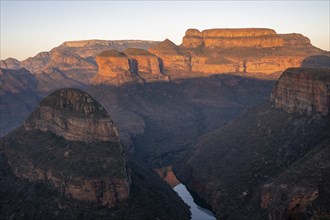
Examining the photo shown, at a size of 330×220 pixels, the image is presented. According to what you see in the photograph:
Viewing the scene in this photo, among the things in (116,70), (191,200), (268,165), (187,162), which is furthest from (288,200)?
(116,70)

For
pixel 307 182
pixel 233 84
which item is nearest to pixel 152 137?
pixel 233 84

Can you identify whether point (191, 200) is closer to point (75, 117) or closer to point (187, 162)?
point (187, 162)

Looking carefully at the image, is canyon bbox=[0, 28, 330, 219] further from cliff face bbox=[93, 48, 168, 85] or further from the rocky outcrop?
cliff face bbox=[93, 48, 168, 85]

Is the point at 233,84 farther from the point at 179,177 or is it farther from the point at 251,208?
the point at 251,208

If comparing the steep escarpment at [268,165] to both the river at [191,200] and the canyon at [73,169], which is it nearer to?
the river at [191,200]

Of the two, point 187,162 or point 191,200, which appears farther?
point 187,162

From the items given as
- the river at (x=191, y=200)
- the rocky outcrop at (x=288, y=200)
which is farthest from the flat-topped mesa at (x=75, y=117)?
the rocky outcrop at (x=288, y=200)
